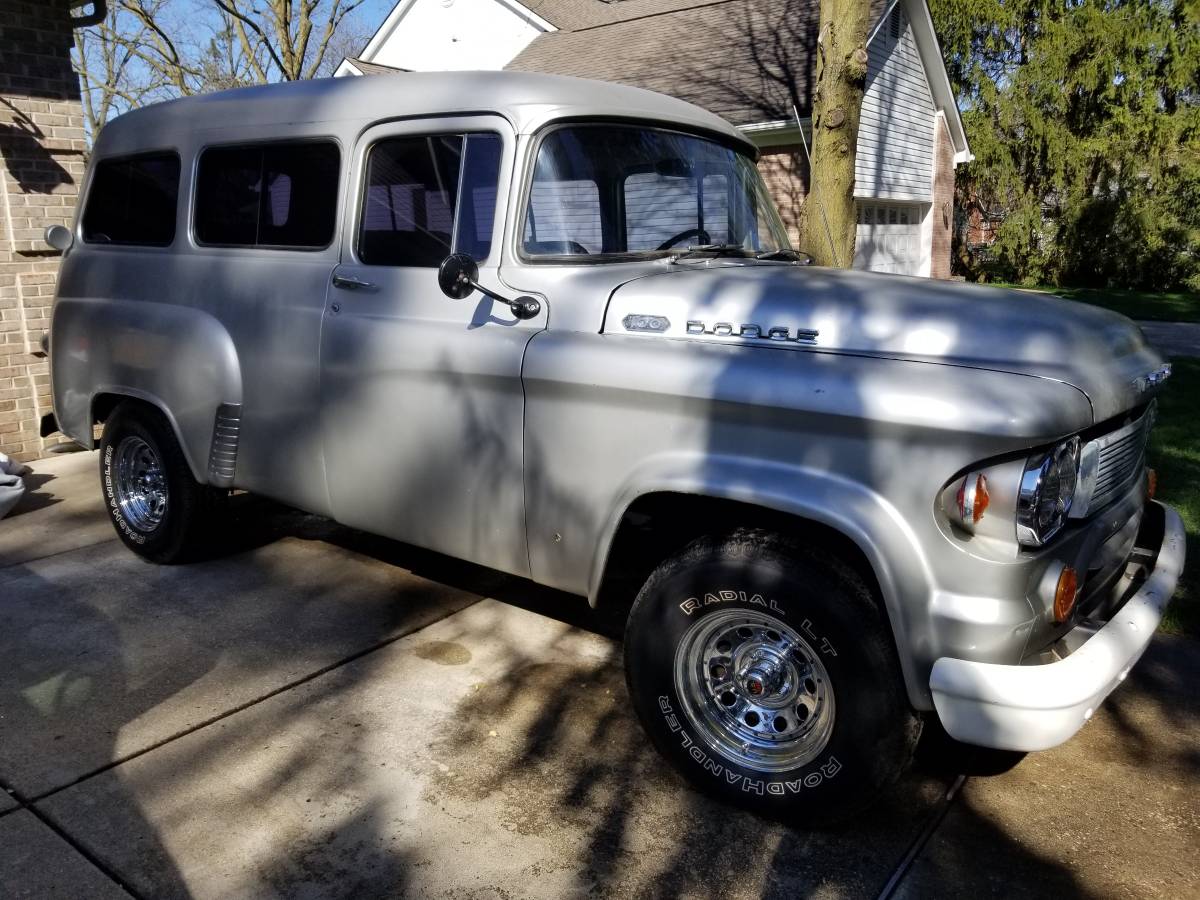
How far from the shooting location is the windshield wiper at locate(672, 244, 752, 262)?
12.1 ft

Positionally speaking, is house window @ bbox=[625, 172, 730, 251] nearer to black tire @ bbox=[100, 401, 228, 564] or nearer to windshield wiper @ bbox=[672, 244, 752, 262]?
windshield wiper @ bbox=[672, 244, 752, 262]

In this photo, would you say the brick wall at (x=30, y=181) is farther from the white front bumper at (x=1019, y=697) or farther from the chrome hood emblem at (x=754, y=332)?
the white front bumper at (x=1019, y=697)

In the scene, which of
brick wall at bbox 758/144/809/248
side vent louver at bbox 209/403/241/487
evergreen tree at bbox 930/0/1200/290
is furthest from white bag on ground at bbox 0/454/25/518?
evergreen tree at bbox 930/0/1200/290

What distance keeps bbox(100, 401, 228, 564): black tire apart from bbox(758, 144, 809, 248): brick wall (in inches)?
459

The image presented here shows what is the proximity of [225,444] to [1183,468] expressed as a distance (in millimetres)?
5824

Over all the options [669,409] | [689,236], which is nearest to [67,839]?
[669,409]

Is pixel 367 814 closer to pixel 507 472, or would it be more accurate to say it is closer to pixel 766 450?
pixel 507 472

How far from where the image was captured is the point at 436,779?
326 cm

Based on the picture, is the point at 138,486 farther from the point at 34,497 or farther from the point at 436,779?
the point at 436,779

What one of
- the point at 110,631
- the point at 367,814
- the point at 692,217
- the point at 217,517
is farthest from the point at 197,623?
the point at 692,217

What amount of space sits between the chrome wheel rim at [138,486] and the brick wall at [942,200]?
712 inches

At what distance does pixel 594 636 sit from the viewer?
4398mm

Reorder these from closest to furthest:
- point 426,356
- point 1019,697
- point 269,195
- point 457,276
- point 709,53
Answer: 1. point 1019,697
2. point 457,276
3. point 426,356
4. point 269,195
5. point 709,53

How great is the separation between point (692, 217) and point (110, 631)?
3.06 meters
